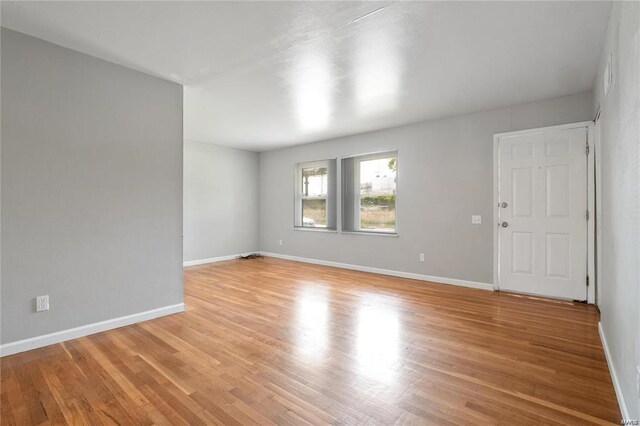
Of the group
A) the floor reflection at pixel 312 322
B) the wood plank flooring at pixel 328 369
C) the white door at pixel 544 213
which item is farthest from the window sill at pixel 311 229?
the white door at pixel 544 213

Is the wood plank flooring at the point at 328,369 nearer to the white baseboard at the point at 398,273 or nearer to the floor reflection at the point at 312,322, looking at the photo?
the floor reflection at the point at 312,322

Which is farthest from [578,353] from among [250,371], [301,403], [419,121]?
[419,121]

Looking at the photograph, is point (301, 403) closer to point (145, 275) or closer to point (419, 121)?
point (145, 275)

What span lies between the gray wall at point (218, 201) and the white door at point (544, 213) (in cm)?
517

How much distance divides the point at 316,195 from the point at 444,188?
2723 millimetres

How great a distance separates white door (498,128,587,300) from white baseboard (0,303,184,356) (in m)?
4.21

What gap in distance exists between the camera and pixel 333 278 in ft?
16.8

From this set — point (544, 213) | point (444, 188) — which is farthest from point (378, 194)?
point (544, 213)

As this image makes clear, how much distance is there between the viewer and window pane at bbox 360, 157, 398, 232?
5477 millimetres

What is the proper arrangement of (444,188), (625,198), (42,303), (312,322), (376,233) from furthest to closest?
(376,233)
(444,188)
(312,322)
(42,303)
(625,198)

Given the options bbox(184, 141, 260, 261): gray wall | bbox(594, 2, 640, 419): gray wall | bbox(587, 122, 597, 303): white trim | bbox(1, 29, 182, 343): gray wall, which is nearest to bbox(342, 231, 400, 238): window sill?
bbox(587, 122, 597, 303): white trim

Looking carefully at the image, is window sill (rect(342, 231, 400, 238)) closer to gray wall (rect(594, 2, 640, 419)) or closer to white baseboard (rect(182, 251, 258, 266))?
white baseboard (rect(182, 251, 258, 266))

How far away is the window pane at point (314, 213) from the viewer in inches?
258

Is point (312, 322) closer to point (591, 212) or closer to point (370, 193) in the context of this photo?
point (370, 193)
